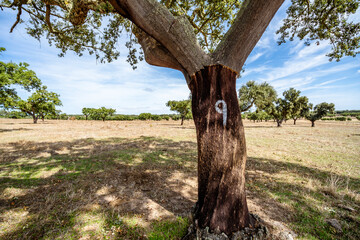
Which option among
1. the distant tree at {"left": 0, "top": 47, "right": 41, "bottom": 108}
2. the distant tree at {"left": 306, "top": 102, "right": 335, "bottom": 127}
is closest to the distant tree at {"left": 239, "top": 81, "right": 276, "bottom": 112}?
the distant tree at {"left": 306, "top": 102, "right": 335, "bottom": 127}

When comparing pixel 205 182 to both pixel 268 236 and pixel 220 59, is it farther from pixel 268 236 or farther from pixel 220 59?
pixel 220 59

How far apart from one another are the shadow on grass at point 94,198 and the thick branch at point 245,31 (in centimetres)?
331

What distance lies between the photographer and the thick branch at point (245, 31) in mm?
2391

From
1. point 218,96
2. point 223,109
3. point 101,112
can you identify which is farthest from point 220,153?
point 101,112

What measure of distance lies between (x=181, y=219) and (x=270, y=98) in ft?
107

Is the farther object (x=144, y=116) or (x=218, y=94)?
(x=144, y=116)

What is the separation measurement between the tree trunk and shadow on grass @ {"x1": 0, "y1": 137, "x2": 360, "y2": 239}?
33.2 inches

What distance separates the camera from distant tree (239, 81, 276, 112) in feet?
85.9

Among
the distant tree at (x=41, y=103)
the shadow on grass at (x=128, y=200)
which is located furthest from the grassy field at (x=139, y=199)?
the distant tree at (x=41, y=103)

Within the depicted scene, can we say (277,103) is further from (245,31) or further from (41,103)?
(41,103)

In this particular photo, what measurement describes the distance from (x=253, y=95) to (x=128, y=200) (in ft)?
92.2

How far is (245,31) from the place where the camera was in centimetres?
246

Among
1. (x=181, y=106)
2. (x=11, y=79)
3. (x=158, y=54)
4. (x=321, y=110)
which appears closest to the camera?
(x=158, y=54)

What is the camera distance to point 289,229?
9.25 feet
